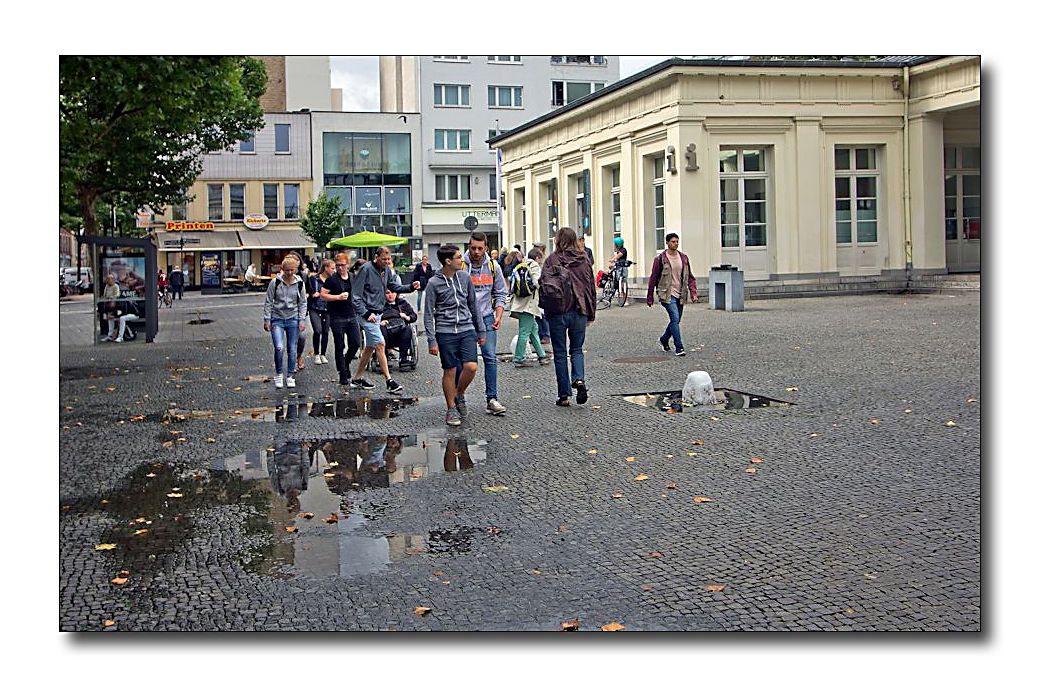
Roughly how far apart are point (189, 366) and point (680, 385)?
25.2 feet

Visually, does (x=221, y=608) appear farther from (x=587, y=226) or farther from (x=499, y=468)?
(x=587, y=226)

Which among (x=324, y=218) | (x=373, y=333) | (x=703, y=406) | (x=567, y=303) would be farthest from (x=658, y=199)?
(x=324, y=218)

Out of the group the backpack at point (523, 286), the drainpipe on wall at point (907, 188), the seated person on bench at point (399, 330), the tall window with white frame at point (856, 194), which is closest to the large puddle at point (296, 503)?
the backpack at point (523, 286)

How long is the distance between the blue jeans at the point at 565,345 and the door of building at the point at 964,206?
358cm

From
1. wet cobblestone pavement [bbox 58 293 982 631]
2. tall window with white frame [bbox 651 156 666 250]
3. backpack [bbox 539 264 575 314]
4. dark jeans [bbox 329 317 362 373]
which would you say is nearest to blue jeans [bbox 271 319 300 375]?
wet cobblestone pavement [bbox 58 293 982 631]

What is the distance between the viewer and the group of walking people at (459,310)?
10867 millimetres

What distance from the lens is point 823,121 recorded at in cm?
2858

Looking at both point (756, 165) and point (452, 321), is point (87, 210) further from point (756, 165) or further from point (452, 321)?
point (756, 165)

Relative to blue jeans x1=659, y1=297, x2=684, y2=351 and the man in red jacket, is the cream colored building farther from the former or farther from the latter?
blue jeans x1=659, y1=297, x2=684, y2=351

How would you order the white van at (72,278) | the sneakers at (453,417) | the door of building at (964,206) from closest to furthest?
the door of building at (964,206) → the white van at (72,278) → the sneakers at (453,417)

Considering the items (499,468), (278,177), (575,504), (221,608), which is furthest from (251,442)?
(278,177)

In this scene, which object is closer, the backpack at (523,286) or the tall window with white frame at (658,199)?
the backpack at (523,286)

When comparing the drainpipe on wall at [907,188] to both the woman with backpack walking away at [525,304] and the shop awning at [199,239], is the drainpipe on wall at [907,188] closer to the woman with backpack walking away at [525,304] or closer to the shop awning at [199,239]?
the woman with backpack walking away at [525,304]

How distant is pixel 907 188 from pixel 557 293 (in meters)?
13.3
